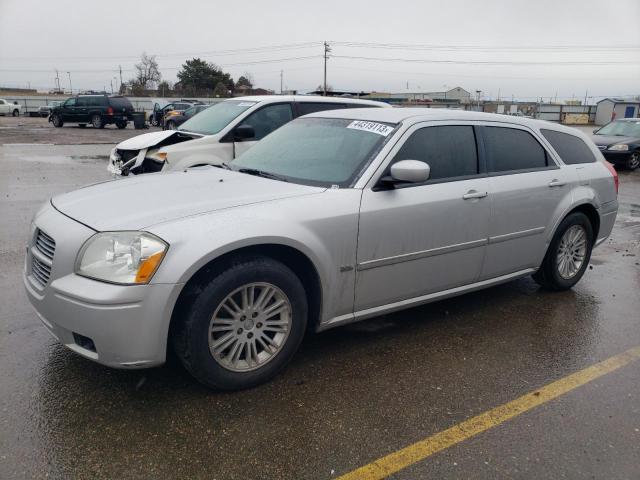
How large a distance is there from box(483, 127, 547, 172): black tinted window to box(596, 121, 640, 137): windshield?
14.4m

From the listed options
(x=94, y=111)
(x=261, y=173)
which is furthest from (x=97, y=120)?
(x=261, y=173)

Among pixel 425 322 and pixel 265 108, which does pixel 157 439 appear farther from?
pixel 265 108

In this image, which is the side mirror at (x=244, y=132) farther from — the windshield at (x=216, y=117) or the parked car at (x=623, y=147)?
the parked car at (x=623, y=147)

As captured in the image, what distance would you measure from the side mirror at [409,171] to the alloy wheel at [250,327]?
3.59 feet

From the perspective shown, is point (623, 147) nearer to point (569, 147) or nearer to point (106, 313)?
point (569, 147)

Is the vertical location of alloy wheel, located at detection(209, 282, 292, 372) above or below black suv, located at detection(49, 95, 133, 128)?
below

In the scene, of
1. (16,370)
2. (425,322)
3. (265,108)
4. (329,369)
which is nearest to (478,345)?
(425,322)

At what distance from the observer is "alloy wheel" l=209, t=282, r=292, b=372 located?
311 cm

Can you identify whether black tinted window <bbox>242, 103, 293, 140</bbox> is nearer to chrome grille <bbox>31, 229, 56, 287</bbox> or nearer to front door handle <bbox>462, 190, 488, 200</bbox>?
front door handle <bbox>462, 190, 488, 200</bbox>

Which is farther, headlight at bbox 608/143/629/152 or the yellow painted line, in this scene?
headlight at bbox 608/143/629/152

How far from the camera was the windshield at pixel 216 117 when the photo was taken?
798 centimetres

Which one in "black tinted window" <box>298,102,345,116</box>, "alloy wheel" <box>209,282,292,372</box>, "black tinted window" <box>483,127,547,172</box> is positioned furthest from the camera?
"black tinted window" <box>298,102,345,116</box>

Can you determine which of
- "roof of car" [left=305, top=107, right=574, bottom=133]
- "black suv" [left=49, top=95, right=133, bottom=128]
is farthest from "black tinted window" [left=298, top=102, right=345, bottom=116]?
"black suv" [left=49, top=95, right=133, bottom=128]

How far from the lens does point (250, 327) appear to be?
3211 millimetres
